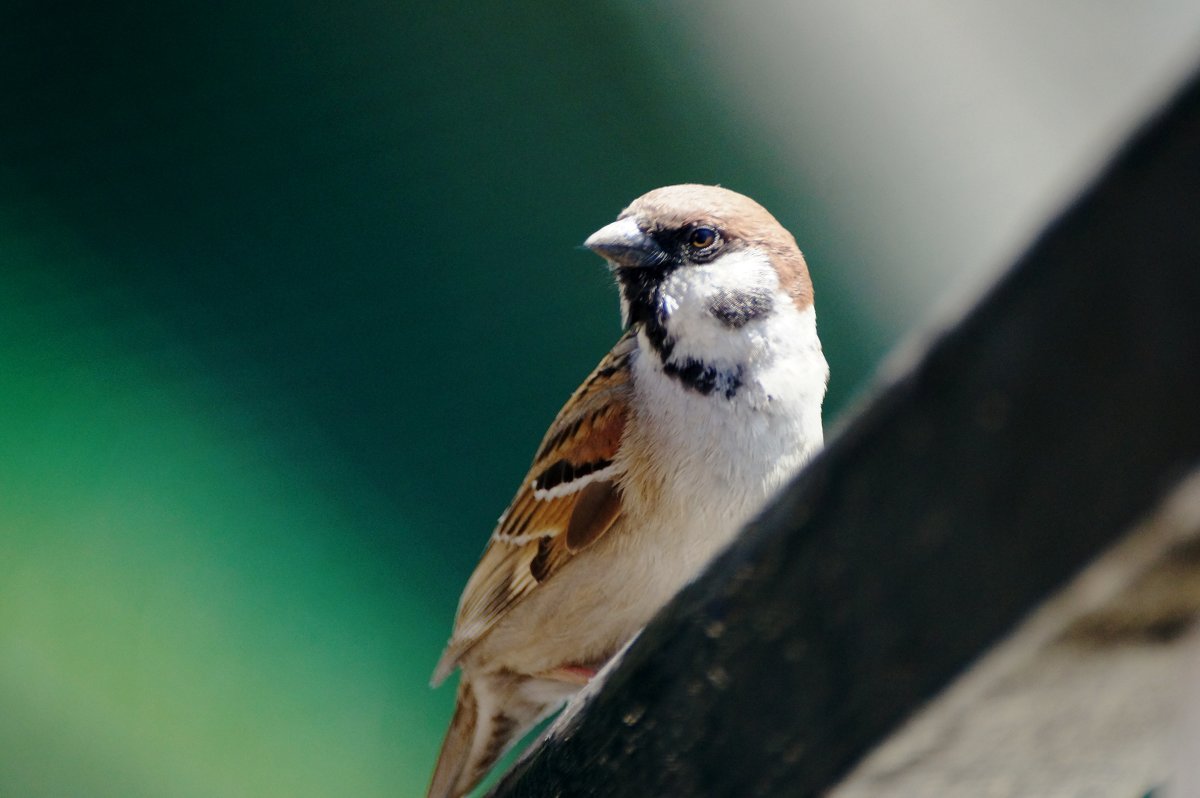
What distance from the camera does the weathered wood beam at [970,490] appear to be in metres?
0.34

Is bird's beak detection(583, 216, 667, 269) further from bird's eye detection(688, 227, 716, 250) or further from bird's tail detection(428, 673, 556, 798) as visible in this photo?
bird's tail detection(428, 673, 556, 798)

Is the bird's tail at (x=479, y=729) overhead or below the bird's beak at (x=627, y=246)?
below

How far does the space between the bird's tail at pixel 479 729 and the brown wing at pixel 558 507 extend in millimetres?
79

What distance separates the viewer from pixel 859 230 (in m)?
2.28

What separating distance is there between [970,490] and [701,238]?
127cm

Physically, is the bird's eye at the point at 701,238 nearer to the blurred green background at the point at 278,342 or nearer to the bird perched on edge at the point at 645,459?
the bird perched on edge at the point at 645,459

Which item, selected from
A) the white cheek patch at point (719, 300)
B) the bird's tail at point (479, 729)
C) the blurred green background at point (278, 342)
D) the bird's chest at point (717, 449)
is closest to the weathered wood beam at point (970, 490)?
the bird's chest at point (717, 449)

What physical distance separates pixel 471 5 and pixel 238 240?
52cm

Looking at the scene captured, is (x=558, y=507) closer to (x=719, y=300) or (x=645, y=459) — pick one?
(x=645, y=459)

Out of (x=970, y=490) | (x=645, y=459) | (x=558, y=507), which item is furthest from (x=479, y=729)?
(x=970, y=490)

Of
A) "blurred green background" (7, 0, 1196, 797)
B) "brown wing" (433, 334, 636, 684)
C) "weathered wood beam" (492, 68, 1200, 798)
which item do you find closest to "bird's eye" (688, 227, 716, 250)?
"brown wing" (433, 334, 636, 684)

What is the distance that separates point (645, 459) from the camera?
1504 millimetres

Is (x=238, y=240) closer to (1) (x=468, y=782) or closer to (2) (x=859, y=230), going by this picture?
(1) (x=468, y=782)

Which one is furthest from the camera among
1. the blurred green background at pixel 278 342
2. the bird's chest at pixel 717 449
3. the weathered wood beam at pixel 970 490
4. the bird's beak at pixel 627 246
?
the blurred green background at pixel 278 342
